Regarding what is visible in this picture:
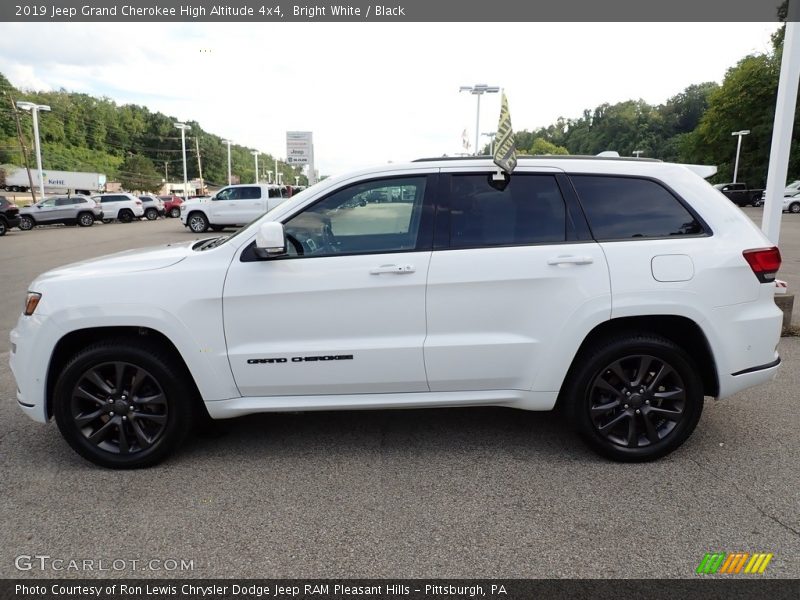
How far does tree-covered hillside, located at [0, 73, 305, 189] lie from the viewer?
3361 inches

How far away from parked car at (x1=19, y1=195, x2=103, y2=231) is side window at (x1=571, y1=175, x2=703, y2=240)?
29.4 meters

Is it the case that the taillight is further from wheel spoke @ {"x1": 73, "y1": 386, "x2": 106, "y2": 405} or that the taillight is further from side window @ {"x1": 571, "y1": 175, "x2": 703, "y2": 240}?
wheel spoke @ {"x1": 73, "y1": 386, "x2": 106, "y2": 405}

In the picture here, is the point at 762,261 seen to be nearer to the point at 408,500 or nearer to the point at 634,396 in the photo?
the point at 634,396

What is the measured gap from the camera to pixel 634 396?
343 cm

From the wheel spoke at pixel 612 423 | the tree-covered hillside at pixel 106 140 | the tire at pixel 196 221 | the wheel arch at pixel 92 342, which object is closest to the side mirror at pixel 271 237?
the wheel arch at pixel 92 342

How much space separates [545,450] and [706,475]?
94 centimetres

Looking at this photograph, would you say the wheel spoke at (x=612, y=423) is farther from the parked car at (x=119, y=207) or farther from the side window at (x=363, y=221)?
the parked car at (x=119, y=207)

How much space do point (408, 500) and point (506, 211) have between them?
1.81 m

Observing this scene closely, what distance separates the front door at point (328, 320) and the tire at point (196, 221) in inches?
885

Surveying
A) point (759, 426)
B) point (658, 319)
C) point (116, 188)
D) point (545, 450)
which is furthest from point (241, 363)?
point (116, 188)

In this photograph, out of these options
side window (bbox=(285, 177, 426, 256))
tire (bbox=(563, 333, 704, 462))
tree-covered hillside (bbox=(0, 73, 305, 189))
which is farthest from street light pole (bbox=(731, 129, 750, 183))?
tree-covered hillside (bbox=(0, 73, 305, 189))

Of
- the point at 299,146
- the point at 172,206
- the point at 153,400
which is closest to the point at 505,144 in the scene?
the point at 153,400

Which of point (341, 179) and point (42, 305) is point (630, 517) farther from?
point (42, 305)

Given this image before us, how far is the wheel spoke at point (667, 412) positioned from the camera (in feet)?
11.3
